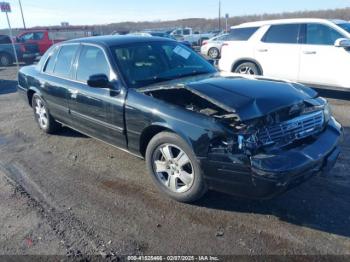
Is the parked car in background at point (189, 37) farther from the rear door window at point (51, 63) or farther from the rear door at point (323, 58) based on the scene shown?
the rear door window at point (51, 63)

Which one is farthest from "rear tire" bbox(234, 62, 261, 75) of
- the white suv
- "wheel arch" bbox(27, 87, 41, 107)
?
"wheel arch" bbox(27, 87, 41, 107)

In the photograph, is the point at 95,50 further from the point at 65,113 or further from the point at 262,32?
the point at 262,32

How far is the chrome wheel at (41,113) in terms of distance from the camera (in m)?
6.22

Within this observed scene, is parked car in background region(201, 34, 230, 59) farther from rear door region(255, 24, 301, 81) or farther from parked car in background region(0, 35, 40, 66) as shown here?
rear door region(255, 24, 301, 81)

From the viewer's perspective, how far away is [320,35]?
7816 mm

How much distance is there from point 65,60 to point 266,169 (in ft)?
12.5

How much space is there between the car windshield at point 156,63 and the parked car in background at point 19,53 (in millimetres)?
16395

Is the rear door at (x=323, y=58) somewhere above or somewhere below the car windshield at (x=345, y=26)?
below

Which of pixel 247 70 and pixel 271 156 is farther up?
pixel 271 156

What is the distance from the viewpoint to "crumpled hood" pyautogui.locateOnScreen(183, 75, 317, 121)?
3.18 m

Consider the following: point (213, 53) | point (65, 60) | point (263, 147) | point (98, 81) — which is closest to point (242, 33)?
point (65, 60)

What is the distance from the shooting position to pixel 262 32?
8.74m

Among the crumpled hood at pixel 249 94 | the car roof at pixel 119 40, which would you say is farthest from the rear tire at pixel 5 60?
the crumpled hood at pixel 249 94

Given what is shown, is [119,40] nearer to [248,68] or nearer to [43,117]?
[43,117]
